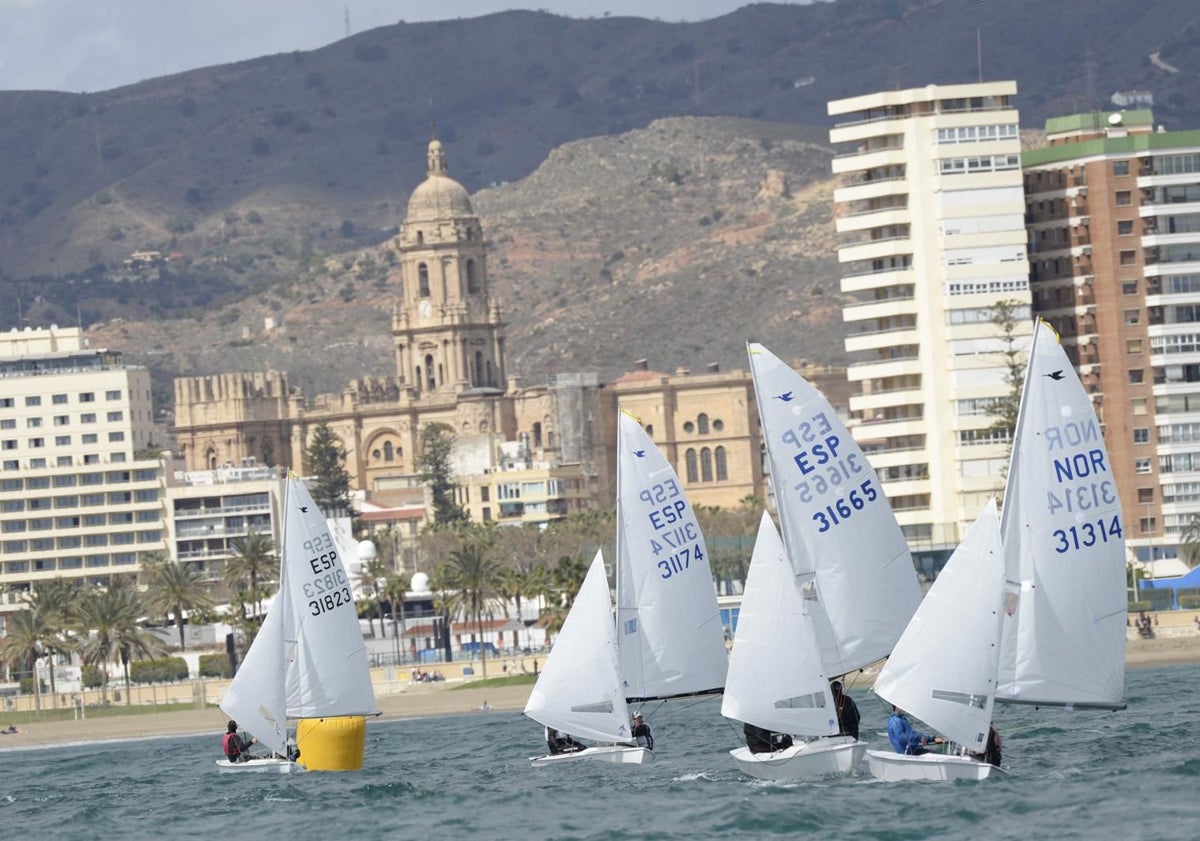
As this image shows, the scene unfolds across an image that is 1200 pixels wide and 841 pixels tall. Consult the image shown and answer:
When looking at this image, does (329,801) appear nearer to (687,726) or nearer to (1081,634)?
(1081,634)

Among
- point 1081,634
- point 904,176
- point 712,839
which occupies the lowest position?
point 712,839

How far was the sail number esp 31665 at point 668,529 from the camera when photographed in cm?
6109

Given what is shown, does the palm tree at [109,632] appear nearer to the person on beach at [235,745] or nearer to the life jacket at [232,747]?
the person on beach at [235,745]

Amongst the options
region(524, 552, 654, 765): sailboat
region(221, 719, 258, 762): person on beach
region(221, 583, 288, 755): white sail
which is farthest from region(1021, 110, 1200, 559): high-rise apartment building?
region(524, 552, 654, 765): sailboat

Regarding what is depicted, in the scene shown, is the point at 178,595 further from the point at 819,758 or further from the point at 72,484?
the point at 819,758

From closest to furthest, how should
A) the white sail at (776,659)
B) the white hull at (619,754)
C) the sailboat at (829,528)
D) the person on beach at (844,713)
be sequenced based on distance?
the white sail at (776,659), the person on beach at (844,713), the sailboat at (829,528), the white hull at (619,754)

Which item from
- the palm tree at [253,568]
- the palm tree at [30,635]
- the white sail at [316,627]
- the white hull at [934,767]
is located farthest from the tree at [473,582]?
the white hull at [934,767]

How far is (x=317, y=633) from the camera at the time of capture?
224 feet

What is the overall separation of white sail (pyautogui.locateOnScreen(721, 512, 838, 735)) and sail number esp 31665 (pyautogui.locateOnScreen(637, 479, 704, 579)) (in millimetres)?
5343

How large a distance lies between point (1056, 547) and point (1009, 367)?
92.0 meters

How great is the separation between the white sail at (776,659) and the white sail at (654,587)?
17.2ft

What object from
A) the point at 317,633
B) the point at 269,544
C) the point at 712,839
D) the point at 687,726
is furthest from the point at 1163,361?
the point at 712,839

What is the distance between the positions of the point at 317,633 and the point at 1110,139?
84225 millimetres

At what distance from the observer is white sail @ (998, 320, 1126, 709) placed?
53906 millimetres
